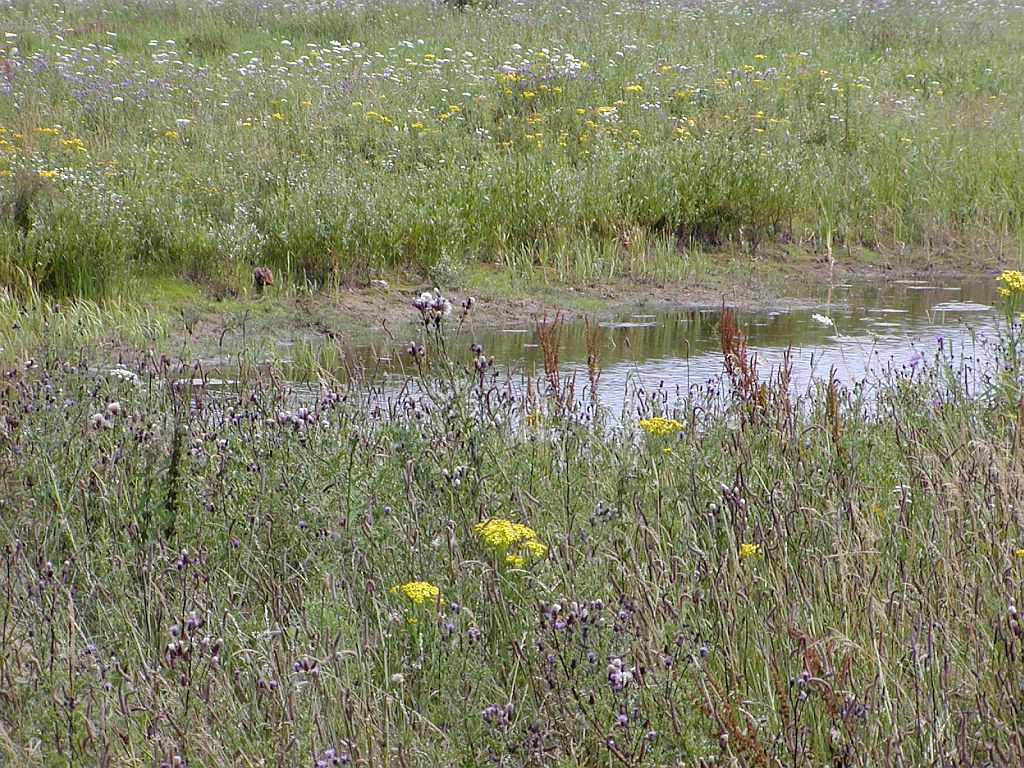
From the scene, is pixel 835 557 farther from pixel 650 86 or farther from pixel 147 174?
pixel 650 86

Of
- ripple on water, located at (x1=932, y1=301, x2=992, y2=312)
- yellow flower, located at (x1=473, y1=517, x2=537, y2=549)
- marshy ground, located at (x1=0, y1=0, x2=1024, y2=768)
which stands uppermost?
yellow flower, located at (x1=473, y1=517, x2=537, y2=549)

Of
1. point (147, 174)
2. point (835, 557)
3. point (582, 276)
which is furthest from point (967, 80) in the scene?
point (835, 557)

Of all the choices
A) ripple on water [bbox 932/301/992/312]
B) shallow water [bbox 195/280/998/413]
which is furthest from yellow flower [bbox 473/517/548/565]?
ripple on water [bbox 932/301/992/312]

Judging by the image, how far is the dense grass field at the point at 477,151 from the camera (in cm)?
896

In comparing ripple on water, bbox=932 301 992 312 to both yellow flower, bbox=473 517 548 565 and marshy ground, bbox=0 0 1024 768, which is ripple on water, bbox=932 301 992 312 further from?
yellow flower, bbox=473 517 548 565

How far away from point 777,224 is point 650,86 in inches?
123

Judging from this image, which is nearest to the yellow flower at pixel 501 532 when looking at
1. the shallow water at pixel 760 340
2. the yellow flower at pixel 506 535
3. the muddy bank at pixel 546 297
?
the yellow flower at pixel 506 535

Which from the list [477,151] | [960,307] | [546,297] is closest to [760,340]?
[546,297]

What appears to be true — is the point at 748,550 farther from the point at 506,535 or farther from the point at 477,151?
the point at 477,151

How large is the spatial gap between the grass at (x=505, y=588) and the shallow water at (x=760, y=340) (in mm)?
2186

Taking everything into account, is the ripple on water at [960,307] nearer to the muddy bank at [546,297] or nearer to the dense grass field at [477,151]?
the muddy bank at [546,297]

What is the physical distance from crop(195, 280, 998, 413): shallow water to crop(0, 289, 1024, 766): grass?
2186 millimetres

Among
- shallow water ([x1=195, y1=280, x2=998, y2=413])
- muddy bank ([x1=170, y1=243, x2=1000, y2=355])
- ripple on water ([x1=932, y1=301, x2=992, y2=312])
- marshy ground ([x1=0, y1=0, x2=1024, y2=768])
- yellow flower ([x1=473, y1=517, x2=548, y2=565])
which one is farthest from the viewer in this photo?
ripple on water ([x1=932, y1=301, x2=992, y2=312])

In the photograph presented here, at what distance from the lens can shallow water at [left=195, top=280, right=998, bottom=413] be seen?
6926mm
